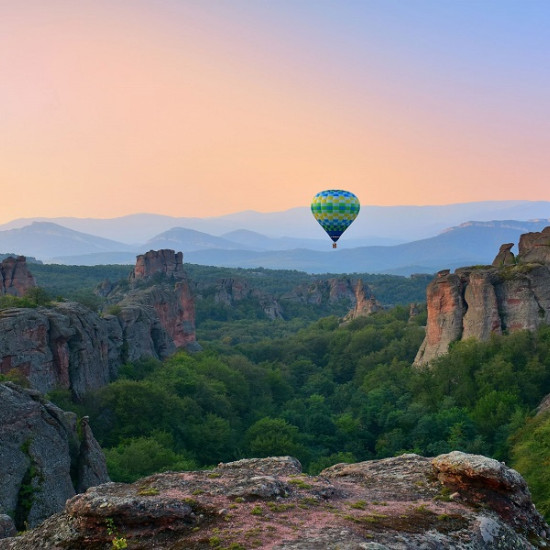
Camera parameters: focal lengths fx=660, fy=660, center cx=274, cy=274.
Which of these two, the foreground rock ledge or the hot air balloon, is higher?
the hot air balloon

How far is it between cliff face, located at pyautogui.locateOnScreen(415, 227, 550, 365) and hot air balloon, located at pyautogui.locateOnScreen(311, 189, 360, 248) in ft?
27.5

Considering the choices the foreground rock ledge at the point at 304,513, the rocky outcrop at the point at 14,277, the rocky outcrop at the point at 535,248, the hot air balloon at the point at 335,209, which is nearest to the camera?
the foreground rock ledge at the point at 304,513

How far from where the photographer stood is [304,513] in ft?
37.7

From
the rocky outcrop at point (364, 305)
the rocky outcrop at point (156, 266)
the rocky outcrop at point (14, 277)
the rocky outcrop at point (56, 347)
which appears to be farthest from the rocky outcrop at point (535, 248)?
the rocky outcrop at point (156, 266)

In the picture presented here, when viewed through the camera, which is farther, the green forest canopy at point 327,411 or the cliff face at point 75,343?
the green forest canopy at point 327,411

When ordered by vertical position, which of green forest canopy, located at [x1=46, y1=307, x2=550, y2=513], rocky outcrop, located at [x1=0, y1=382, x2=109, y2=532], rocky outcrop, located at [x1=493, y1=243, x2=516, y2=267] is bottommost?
green forest canopy, located at [x1=46, y1=307, x2=550, y2=513]

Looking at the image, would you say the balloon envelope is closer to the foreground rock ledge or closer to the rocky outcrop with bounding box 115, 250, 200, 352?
the rocky outcrop with bounding box 115, 250, 200, 352

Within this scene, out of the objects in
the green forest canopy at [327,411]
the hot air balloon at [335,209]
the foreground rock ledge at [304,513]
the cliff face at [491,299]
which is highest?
the hot air balloon at [335,209]

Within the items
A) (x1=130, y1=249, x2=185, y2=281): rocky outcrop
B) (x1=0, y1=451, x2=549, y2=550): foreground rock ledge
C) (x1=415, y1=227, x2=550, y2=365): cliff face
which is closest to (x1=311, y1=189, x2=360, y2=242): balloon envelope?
(x1=415, y1=227, x2=550, y2=365): cliff face

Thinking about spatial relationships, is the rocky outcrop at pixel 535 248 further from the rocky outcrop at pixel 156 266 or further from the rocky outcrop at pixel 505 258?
the rocky outcrop at pixel 156 266

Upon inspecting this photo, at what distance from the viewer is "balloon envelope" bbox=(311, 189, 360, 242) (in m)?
48.9

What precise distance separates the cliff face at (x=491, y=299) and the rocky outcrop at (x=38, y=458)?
27.7 metres

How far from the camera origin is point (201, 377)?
42.2 m

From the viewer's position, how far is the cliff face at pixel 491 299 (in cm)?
4116
